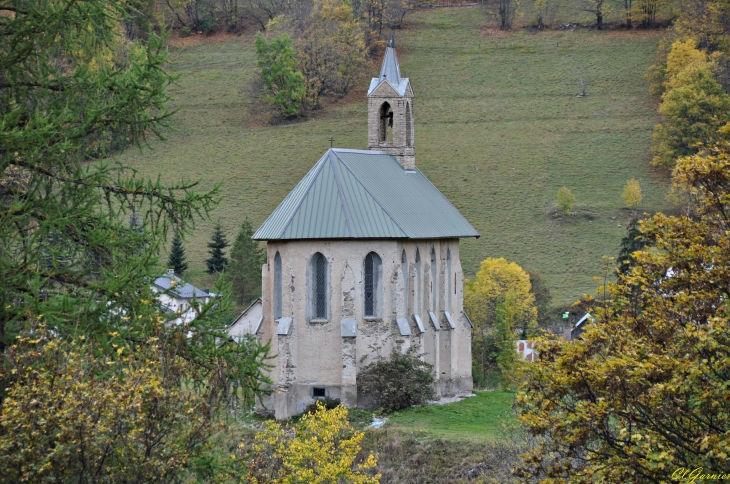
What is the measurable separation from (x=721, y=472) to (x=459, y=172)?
65137 millimetres

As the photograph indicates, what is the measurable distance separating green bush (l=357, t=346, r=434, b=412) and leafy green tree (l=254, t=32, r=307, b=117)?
58055mm

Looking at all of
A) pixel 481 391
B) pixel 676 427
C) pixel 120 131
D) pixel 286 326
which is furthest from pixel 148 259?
pixel 481 391

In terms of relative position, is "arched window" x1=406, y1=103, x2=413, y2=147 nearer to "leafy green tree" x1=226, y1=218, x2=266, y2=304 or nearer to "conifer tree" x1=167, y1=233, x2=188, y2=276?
"leafy green tree" x1=226, y1=218, x2=266, y2=304

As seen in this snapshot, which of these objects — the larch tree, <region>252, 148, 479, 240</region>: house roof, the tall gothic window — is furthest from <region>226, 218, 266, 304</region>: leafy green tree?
the larch tree

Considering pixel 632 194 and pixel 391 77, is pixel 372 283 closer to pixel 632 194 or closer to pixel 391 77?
pixel 391 77

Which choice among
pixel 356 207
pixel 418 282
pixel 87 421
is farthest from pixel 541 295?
pixel 87 421

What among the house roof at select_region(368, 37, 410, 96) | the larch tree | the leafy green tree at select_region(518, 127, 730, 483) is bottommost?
the larch tree

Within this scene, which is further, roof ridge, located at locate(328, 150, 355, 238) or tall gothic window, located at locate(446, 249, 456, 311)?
tall gothic window, located at locate(446, 249, 456, 311)

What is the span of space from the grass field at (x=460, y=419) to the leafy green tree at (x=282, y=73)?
5727cm

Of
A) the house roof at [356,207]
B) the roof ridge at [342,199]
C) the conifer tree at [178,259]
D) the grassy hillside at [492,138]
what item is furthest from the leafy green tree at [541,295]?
the conifer tree at [178,259]

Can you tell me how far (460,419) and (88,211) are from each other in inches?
847

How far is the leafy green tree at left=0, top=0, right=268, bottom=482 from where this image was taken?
35.6 ft

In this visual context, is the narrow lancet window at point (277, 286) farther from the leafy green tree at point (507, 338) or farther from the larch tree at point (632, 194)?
the larch tree at point (632, 194)

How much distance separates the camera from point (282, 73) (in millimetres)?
88062
